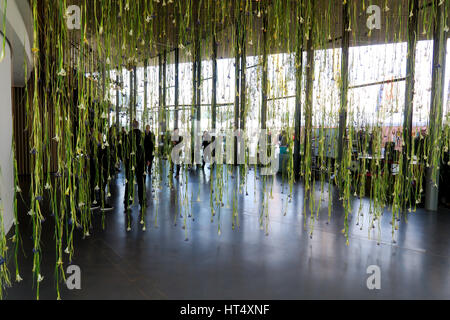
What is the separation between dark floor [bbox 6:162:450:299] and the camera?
2023 millimetres

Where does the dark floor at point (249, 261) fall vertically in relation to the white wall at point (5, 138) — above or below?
below

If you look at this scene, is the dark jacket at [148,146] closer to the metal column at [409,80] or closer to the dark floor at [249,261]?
the dark floor at [249,261]

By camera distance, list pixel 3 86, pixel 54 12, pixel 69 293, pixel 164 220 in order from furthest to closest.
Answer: pixel 164 220, pixel 3 86, pixel 69 293, pixel 54 12

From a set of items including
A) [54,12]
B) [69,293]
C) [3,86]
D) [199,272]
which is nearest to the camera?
[54,12]

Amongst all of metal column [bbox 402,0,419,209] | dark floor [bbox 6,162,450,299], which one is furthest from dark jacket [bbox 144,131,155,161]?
metal column [bbox 402,0,419,209]

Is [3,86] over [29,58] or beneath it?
beneath

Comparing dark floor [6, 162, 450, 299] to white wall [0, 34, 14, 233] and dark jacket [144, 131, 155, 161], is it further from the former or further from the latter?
dark jacket [144, 131, 155, 161]

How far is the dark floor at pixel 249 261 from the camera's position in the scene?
202 centimetres

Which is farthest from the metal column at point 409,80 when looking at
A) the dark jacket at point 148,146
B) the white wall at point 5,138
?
the white wall at point 5,138

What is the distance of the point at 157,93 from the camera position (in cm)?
246

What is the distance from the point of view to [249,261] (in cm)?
249
